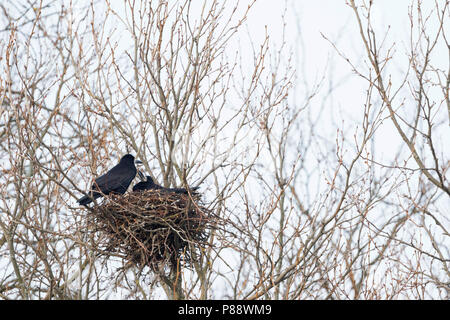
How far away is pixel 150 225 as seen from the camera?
Answer: 5.98 m

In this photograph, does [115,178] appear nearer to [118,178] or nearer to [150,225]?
[118,178]

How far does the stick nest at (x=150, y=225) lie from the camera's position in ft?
19.0

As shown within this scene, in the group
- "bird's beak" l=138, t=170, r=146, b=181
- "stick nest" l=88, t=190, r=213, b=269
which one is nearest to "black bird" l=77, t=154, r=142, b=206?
"stick nest" l=88, t=190, r=213, b=269

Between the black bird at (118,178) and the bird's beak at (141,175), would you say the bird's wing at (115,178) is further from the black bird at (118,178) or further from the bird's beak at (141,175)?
the bird's beak at (141,175)

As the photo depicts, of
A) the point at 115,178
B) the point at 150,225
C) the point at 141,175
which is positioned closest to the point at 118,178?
the point at 115,178

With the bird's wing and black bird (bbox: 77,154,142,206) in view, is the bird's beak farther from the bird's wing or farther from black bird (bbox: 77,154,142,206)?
the bird's wing

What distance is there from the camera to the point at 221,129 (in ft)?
22.1

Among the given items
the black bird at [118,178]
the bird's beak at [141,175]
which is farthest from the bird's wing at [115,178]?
the bird's beak at [141,175]
